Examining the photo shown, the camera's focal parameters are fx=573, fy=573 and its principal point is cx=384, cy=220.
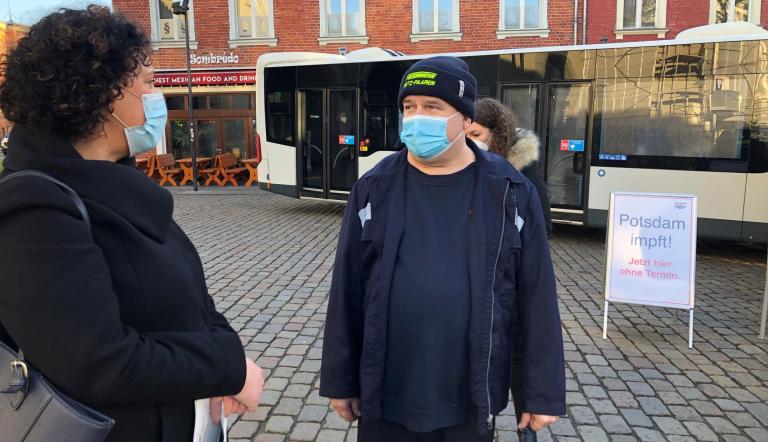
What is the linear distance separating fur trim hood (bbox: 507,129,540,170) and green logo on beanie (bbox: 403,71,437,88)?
1593mm

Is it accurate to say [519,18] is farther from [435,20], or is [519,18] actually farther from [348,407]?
[348,407]

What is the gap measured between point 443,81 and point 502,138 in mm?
1576

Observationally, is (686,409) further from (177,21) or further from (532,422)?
(177,21)

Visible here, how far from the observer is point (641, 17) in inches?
637

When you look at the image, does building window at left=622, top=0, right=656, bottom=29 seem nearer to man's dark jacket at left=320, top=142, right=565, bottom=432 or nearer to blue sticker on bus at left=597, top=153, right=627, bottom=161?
blue sticker on bus at left=597, top=153, right=627, bottom=161

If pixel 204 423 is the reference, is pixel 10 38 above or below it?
above

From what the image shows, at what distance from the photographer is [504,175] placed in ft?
6.73

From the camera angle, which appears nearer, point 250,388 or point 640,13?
point 250,388

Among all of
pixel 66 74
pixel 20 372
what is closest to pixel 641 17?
pixel 66 74

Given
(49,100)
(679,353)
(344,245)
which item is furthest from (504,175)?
(679,353)

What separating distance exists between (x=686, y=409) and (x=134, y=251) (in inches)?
145

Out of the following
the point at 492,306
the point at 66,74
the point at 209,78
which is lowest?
the point at 492,306

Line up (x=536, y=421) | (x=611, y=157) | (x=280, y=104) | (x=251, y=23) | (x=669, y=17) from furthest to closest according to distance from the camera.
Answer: (x=251, y=23) < (x=669, y=17) < (x=280, y=104) < (x=611, y=157) < (x=536, y=421)

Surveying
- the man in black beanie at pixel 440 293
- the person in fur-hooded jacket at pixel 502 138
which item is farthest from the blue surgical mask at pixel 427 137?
the person in fur-hooded jacket at pixel 502 138
